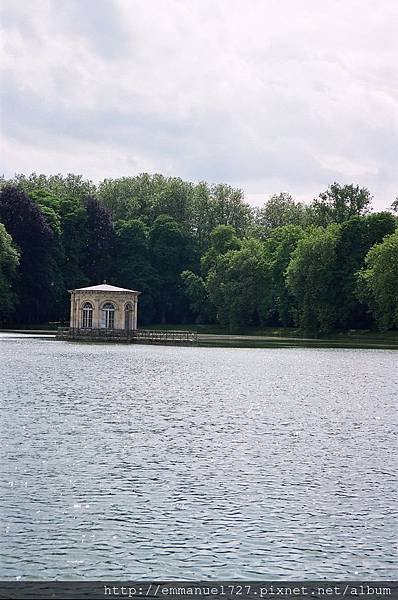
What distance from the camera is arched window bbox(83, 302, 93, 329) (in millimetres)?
88062

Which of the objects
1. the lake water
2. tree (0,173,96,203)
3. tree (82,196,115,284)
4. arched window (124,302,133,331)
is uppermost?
tree (0,173,96,203)

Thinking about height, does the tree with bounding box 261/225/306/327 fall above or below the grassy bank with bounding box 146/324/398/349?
above

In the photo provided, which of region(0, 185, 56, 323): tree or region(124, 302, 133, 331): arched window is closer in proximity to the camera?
region(124, 302, 133, 331): arched window

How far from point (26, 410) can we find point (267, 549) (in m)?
15.1

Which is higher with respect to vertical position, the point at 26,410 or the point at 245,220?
the point at 245,220

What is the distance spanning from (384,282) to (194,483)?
72930 mm

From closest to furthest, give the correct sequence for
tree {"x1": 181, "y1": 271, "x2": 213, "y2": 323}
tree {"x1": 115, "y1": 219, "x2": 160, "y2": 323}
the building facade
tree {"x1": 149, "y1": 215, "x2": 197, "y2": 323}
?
the building facade
tree {"x1": 181, "y1": 271, "x2": 213, "y2": 323}
tree {"x1": 115, "y1": 219, "x2": 160, "y2": 323}
tree {"x1": 149, "y1": 215, "x2": 197, "y2": 323}

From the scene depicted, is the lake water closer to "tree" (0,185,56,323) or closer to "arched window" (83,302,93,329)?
"arched window" (83,302,93,329)

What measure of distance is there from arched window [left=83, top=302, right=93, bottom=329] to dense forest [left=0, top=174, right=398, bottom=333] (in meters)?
14.5

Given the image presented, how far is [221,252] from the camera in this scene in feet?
413

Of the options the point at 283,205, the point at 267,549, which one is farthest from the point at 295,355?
the point at 283,205

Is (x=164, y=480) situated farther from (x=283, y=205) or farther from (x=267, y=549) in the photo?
(x=283, y=205)

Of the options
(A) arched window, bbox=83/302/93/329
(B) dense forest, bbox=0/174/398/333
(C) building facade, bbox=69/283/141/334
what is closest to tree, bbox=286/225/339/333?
(B) dense forest, bbox=0/174/398/333

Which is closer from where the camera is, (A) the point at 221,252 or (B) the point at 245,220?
(A) the point at 221,252
